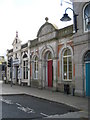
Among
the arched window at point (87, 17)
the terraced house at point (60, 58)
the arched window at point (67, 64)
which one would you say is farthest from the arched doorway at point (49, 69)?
the arched window at point (87, 17)

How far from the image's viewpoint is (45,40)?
22297mm

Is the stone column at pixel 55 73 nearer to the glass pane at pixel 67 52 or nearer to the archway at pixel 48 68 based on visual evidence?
the glass pane at pixel 67 52

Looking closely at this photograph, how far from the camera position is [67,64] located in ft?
62.0

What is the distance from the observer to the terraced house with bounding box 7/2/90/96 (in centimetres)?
1603

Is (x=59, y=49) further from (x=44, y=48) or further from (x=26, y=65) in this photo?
(x=26, y=65)

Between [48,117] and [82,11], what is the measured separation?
9.88m

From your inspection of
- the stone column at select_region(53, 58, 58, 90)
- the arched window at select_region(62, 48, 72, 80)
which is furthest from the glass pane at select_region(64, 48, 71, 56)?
the stone column at select_region(53, 58, 58, 90)

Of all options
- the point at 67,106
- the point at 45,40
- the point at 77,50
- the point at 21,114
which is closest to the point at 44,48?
the point at 45,40

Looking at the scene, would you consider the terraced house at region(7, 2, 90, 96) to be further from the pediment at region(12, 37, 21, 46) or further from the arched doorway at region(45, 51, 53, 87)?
the pediment at region(12, 37, 21, 46)

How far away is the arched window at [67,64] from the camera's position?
735 inches

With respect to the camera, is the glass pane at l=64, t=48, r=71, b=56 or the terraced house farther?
the glass pane at l=64, t=48, r=71, b=56

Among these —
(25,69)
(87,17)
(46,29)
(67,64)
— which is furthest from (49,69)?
(87,17)

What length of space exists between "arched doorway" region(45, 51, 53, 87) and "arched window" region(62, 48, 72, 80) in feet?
8.43

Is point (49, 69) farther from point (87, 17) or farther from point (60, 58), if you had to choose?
point (87, 17)
